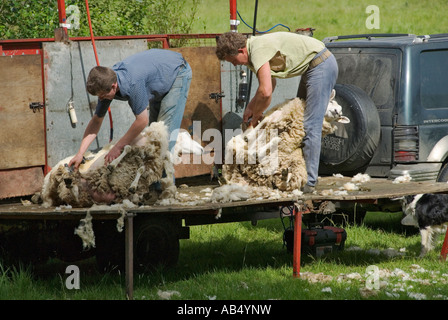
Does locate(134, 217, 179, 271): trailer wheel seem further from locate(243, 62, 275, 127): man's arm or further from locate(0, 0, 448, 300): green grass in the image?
locate(243, 62, 275, 127): man's arm

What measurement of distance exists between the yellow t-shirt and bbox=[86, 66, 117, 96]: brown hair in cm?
134

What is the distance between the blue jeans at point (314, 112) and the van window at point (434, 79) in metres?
1.49

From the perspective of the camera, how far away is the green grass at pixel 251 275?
574 cm

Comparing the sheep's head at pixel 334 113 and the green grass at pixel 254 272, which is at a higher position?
the sheep's head at pixel 334 113

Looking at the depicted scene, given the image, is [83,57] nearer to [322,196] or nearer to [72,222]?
[72,222]

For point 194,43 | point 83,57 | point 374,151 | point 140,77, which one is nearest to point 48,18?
point 194,43

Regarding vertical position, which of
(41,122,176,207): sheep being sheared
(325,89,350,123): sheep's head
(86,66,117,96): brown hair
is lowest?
(41,122,176,207): sheep being sheared

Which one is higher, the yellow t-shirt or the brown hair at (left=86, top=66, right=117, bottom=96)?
the yellow t-shirt

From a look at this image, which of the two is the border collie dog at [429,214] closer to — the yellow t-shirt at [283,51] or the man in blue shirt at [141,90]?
the yellow t-shirt at [283,51]

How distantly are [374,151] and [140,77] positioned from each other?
277 centimetres

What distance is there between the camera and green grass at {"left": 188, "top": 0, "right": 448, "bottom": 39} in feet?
75.6

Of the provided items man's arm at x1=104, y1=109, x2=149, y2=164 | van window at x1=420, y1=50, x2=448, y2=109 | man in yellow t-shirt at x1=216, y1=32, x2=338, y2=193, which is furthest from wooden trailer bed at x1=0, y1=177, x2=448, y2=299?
van window at x1=420, y1=50, x2=448, y2=109

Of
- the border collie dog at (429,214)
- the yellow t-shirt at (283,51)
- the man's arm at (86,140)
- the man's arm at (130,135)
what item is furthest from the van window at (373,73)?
the man's arm at (86,140)

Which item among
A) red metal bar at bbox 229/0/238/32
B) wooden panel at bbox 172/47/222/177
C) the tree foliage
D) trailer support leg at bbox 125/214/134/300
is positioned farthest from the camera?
the tree foliage
